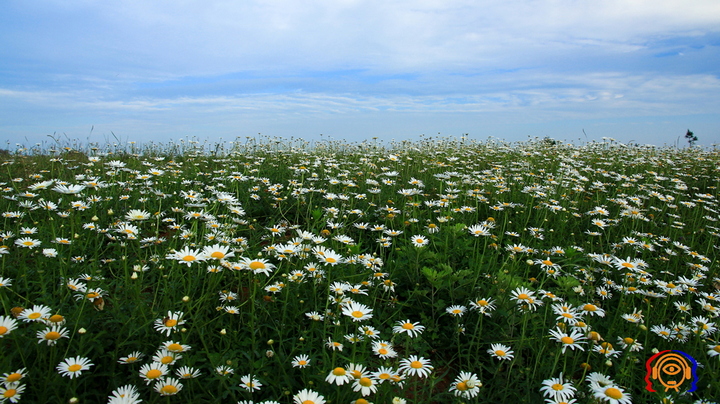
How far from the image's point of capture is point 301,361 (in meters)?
1.85

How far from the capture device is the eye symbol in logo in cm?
194

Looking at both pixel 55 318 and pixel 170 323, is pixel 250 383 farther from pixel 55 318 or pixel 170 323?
pixel 55 318

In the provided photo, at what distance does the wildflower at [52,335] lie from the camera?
163 centimetres

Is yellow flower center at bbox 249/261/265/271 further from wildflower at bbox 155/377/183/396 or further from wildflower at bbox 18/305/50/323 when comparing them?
wildflower at bbox 18/305/50/323

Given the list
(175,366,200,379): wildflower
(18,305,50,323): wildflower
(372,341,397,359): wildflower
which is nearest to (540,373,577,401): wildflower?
(372,341,397,359): wildflower

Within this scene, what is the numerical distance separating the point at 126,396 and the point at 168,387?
0.15 metres

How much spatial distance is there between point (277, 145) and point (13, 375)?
7708mm

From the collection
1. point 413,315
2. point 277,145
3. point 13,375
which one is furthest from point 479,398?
point 277,145

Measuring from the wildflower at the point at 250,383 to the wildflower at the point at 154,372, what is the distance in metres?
0.32

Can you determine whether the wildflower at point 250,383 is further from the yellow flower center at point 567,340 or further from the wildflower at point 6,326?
the yellow flower center at point 567,340

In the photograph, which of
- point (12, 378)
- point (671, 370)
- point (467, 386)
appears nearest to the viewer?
point (12, 378)

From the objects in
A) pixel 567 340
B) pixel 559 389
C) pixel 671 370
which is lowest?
pixel 671 370

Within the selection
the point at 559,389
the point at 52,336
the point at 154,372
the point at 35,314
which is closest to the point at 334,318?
the point at 154,372

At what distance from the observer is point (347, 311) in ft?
6.13
